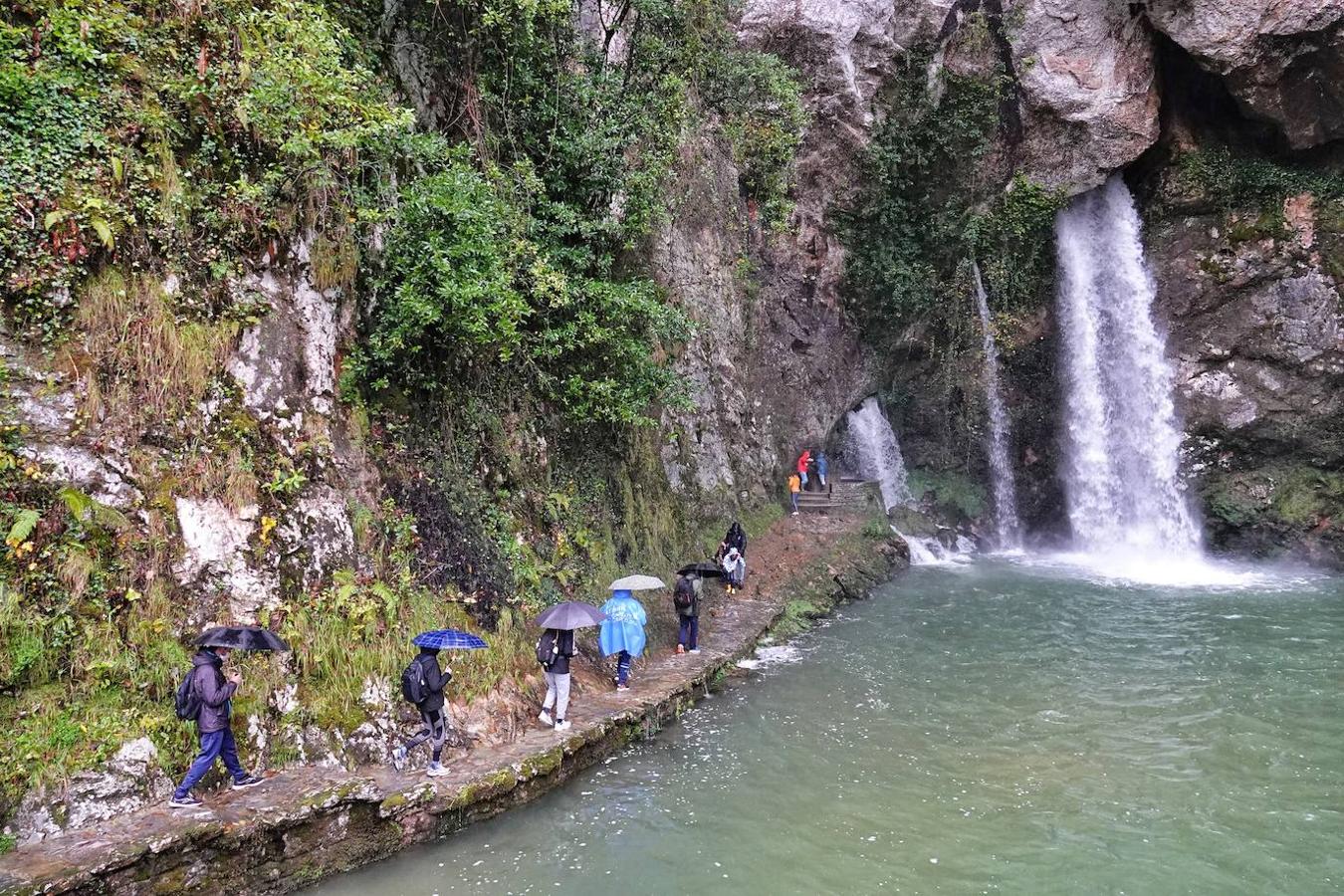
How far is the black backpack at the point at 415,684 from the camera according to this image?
7.46 m

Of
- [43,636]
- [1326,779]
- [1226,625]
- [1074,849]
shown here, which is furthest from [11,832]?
[1226,625]

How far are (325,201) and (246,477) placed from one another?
348 cm

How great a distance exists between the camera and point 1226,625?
574 inches

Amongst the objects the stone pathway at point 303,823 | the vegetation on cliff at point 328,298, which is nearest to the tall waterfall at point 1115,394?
the vegetation on cliff at point 328,298

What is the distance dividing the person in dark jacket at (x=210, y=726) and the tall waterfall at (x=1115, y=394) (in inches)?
915

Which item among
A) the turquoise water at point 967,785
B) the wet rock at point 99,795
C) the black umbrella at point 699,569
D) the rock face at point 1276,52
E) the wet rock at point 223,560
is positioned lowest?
the turquoise water at point 967,785

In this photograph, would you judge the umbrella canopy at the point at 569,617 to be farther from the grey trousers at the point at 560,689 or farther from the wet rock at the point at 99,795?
the wet rock at the point at 99,795

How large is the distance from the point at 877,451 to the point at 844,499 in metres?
5.30

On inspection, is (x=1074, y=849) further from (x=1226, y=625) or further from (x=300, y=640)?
(x=1226, y=625)

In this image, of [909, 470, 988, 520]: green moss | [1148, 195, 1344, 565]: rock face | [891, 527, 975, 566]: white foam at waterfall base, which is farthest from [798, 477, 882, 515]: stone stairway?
[1148, 195, 1344, 565]: rock face

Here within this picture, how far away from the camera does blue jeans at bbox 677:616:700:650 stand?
12.3m

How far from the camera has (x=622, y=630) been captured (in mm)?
9922

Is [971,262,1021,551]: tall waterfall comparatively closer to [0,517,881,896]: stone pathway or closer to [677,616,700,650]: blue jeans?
[677,616,700,650]: blue jeans

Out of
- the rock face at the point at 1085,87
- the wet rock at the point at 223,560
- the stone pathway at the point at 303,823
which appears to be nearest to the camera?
the stone pathway at the point at 303,823
